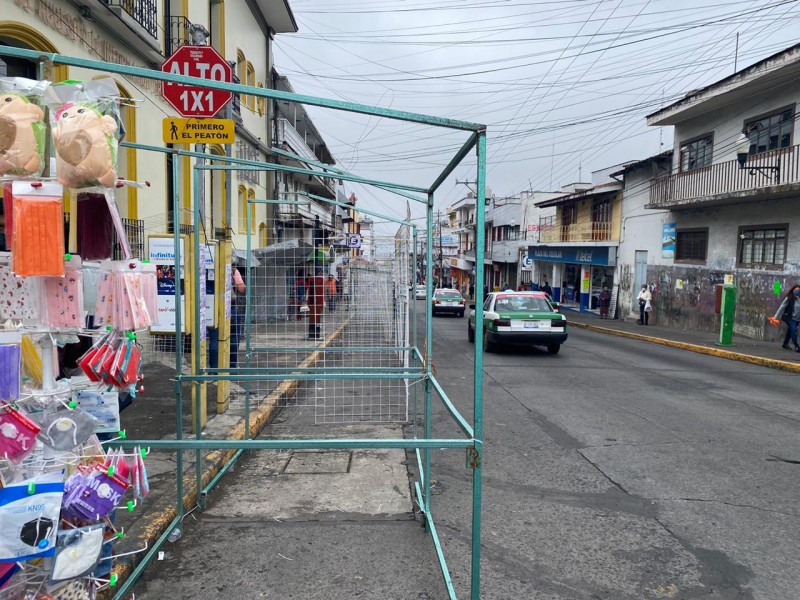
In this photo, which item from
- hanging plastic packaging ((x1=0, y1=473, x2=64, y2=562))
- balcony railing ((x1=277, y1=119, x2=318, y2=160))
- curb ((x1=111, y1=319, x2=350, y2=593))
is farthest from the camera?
balcony railing ((x1=277, y1=119, x2=318, y2=160))

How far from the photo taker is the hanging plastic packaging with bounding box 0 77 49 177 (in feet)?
7.47

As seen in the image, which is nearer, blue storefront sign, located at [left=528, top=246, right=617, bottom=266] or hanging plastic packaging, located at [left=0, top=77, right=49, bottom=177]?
hanging plastic packaging, located at [left=0, top=77, right=49, bottom=177]

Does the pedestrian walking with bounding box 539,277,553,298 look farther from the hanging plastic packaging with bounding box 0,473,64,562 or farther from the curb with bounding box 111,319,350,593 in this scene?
the hanging plastic packaging with bounding box 0,473,64,562

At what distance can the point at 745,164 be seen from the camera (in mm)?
19031

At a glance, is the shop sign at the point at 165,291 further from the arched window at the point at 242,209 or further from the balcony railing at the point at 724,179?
the balcony railing at the point at 724,179

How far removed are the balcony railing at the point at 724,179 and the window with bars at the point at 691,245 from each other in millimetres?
1510

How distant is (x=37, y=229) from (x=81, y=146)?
1.20 ft

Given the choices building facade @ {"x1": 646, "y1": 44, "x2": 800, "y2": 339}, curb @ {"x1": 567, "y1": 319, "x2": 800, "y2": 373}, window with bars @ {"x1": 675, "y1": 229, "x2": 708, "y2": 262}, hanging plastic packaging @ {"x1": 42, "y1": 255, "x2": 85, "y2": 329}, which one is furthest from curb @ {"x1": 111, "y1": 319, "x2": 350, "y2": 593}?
window with bars @ {"x1": 675, "y1": 229, "x2": 708, "y2": 262}

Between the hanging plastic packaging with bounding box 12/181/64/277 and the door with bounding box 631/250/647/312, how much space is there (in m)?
27.4

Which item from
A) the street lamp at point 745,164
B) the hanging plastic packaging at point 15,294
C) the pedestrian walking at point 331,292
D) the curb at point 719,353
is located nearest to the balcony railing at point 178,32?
the pedestrian walking at point 331,292

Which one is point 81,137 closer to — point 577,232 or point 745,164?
point 745,164

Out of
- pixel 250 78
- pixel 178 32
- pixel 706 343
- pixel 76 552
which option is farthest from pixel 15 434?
pixel 250 78

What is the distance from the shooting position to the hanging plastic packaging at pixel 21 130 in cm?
228

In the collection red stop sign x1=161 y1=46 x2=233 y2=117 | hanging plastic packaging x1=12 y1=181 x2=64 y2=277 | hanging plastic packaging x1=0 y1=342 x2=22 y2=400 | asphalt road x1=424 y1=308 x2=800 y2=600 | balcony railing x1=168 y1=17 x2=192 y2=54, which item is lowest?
asphalt road x1=424 y1=308 x2=800 y2=600
